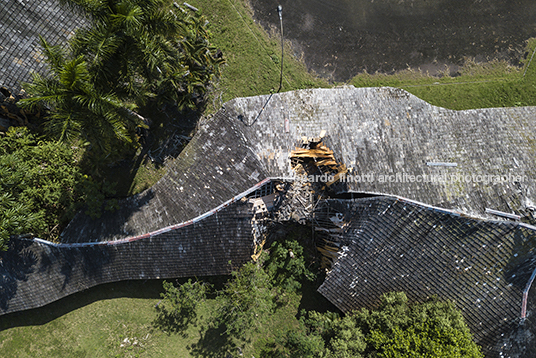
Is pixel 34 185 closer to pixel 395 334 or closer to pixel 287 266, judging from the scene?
pixel 287 266

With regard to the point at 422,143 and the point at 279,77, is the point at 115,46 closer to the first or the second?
the point at 279,77

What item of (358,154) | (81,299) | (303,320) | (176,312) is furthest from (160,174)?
(303,320)

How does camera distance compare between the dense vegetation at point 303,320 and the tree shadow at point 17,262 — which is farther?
the tree shadow at point 17,262

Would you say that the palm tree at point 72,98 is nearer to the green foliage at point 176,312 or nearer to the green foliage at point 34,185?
the green foliage at point 34,185

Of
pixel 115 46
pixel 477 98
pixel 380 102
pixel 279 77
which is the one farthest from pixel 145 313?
pixel 477 98

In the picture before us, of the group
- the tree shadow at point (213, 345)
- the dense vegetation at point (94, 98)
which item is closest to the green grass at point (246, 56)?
the dense vegetation at point (94, 98)
